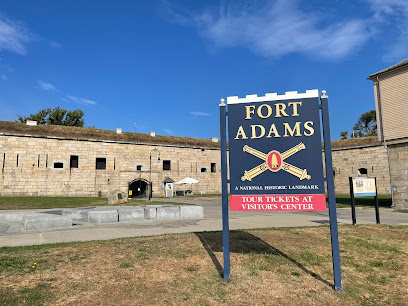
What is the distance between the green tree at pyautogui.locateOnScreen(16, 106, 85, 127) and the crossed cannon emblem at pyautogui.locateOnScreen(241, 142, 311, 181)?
1968 inches

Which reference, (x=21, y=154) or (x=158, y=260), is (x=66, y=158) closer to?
(x=21, y=154)

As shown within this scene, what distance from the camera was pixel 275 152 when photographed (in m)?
4.39

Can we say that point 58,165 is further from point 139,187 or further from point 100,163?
point 139,187

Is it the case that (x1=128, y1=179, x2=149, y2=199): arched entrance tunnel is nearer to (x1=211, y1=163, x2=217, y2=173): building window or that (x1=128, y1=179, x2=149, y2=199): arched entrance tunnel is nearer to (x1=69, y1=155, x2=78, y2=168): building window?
(x1=69, y1=155, x2=78, y2=168): building window

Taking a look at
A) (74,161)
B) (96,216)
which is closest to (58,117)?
(74,161)

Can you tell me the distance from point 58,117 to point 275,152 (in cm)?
5134

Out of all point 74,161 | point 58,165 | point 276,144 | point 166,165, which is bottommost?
point 276,144

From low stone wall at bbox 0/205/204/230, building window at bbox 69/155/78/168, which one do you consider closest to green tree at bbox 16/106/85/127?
building window at bbox 69/155/78/168

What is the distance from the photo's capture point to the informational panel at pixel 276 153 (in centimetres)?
424

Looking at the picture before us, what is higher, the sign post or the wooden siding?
the wooden siding

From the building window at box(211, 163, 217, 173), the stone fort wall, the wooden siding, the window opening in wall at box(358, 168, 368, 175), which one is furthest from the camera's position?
the building window at box(211, 163, 217, 173)

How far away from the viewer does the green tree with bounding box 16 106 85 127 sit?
1805 inches

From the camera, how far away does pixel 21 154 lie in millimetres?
25953

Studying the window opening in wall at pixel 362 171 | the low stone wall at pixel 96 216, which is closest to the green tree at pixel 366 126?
the window opening in wall at pixel 362 171
